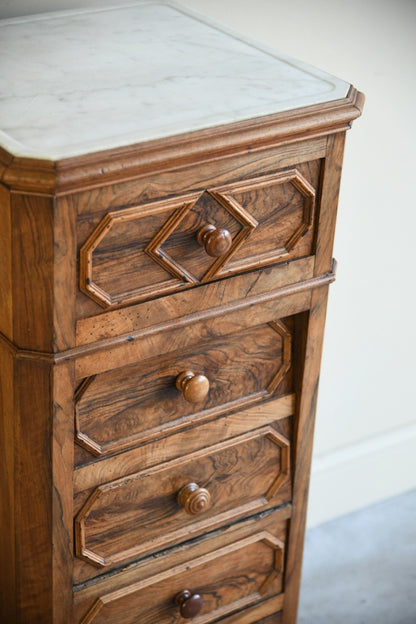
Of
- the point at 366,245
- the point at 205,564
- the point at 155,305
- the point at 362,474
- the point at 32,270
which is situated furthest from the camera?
the point at 362,474

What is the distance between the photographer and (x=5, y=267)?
1027mm

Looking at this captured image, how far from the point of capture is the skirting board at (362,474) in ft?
6.81

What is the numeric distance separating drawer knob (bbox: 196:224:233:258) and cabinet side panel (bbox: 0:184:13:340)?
232 mm

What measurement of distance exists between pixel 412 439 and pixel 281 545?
83 cm

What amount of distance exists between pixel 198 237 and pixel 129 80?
0.23m

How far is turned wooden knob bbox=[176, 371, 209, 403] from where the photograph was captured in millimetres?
1179

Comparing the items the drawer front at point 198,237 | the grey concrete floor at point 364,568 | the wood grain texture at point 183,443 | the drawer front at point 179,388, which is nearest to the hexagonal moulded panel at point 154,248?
the drawer front at point 198,237

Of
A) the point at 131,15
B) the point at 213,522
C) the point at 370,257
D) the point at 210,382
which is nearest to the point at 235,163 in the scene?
the point at 210,382

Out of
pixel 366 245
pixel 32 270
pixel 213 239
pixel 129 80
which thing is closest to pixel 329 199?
pixel 213 239

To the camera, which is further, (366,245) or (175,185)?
(366,245)

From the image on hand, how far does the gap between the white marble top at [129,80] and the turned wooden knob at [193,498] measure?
524 mm

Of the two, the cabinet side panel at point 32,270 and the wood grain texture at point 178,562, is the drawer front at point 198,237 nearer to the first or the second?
the cabinet side panel at point 32,270

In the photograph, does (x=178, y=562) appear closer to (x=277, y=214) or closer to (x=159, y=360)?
(x=159, y=360)

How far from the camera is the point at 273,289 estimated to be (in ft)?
3.97
